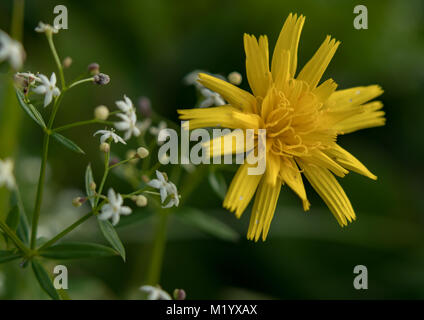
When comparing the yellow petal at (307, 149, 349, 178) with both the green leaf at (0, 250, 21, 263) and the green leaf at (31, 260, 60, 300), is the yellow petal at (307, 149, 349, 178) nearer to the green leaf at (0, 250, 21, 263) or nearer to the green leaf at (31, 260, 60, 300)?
the green leaf at (31, 260, 60, 300)

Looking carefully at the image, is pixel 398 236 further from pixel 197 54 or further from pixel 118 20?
pixel 118 20

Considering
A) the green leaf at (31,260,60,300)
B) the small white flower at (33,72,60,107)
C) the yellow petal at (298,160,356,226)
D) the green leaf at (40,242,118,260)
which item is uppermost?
the small white flower at (33,72,60,107)

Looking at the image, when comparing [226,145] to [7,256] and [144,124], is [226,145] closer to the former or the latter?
[144,124]

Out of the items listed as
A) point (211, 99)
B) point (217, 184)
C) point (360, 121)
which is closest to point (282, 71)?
point (211, 99)

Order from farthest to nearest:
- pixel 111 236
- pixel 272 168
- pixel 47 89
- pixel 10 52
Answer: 1. pixel 272 168
2. pixel 111 236
3. pixel 47 89
4. pixel 10 52

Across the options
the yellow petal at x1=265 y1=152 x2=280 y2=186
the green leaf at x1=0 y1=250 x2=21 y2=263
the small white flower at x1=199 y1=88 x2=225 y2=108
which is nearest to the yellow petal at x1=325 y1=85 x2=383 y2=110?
the yellow petal at x1=265 y1=152 x2=280 y2=186

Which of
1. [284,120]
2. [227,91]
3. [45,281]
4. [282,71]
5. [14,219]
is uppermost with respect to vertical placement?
[282,71]

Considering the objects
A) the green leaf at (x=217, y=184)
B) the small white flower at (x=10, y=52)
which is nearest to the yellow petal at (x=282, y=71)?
the green leaf at (x=217, y=184)
